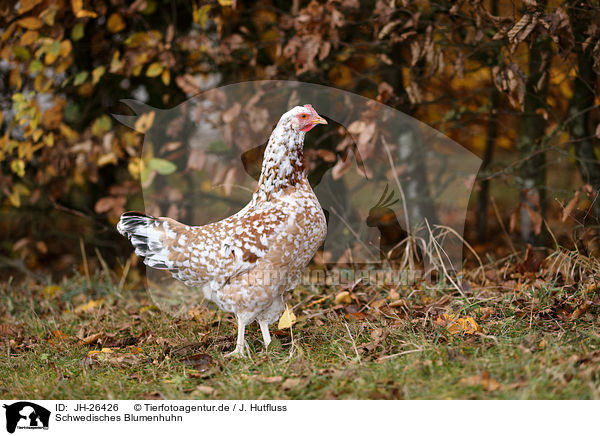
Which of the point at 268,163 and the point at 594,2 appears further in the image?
the point at 594,2

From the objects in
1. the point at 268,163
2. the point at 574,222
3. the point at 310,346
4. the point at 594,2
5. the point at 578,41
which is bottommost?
the point at 310,346

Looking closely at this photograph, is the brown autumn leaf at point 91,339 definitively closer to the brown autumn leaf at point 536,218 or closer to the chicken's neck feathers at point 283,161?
the chicken's neck feathers at point 283,161

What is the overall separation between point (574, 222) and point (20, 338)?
334cm

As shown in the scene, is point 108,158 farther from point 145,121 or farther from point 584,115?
point 584,115

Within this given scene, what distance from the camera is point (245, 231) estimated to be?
2.36 meters

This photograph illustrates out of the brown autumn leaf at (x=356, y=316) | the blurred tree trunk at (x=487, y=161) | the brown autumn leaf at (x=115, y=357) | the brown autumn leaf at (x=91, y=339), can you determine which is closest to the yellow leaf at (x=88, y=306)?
the brown autumn leaf at (x=91, y=339)

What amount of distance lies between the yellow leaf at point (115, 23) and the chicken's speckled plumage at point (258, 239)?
2159 mm

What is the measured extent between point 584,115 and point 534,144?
373 mm

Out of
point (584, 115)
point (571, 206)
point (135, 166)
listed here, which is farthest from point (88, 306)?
point (584, 115)

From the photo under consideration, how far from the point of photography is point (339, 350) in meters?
Answer: 2.39

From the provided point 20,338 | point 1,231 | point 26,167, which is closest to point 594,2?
point 20,338

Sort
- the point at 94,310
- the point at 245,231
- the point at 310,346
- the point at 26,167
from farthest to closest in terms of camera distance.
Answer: the point at 26,167 → the point at 94,310 → the point at 310,346 → the point at 245,231

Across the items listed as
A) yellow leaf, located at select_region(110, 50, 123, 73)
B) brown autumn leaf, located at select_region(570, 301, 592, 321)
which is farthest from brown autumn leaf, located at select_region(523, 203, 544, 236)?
yellow leaf, located at select_region(110, 50, 123, 73)
